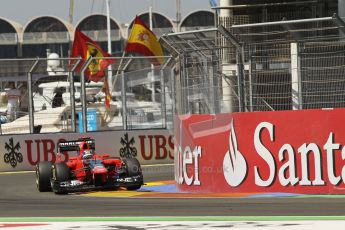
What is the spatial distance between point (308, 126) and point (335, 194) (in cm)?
107

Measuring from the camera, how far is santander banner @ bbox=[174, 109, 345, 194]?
14508 millimetres

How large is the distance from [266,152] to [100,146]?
10257 mm

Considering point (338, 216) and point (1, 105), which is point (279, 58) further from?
point (1, 105)

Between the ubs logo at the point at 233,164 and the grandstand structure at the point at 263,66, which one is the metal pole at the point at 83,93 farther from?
the ubs logo at the point at 233,164

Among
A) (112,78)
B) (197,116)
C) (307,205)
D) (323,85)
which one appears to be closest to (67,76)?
(112,78)

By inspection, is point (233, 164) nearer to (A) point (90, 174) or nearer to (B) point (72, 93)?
(A) point (90, 174)

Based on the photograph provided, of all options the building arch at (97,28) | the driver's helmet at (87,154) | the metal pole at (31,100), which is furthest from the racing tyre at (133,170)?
the building arch at (97,28)

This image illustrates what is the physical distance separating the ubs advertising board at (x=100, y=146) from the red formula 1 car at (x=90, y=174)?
6786mm

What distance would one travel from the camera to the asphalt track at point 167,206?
40.2ft

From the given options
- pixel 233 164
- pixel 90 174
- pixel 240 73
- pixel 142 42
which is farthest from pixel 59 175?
pixel 142 42

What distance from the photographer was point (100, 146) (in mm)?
24781

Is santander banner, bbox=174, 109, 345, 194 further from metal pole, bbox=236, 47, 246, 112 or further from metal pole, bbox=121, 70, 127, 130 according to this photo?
metal pole, bbox=121, 70, 127, 130

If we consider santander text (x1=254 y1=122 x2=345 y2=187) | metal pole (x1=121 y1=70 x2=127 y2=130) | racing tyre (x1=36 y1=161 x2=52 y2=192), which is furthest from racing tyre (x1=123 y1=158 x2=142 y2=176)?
metal pole (x1=121 y1=70 x2=127 y2=130)

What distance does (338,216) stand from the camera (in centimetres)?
1146
